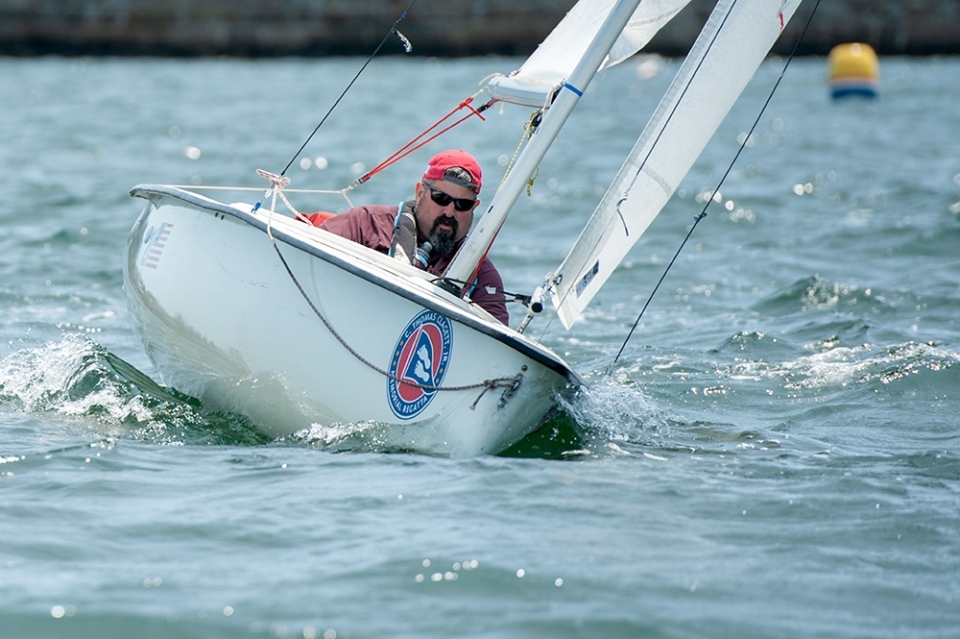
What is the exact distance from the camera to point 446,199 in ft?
16.1

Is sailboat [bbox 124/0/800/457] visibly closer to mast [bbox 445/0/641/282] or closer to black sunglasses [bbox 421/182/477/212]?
mast [bbox 445/0/641/282]

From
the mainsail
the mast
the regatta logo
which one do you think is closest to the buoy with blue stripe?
the mainsail

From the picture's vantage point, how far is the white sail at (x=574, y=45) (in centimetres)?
500

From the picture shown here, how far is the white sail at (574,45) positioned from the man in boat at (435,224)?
1.07ft

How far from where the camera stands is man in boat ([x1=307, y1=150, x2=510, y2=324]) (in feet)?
16.0

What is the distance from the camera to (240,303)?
452 cm

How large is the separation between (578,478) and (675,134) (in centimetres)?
142

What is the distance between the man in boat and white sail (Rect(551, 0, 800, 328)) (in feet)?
0.97

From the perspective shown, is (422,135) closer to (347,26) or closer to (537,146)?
(537,146)

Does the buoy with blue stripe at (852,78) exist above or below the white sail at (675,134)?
above

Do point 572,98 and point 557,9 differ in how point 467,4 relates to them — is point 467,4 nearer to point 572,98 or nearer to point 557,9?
point 557,9

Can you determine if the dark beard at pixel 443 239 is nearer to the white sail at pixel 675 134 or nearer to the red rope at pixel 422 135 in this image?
the red rope at pixel 422 135

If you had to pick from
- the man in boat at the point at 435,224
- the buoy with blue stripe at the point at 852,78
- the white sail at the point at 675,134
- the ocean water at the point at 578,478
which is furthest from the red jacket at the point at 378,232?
the buoy with blue stripe at the point at 852,78

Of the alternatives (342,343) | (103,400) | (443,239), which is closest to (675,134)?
(443,239)
